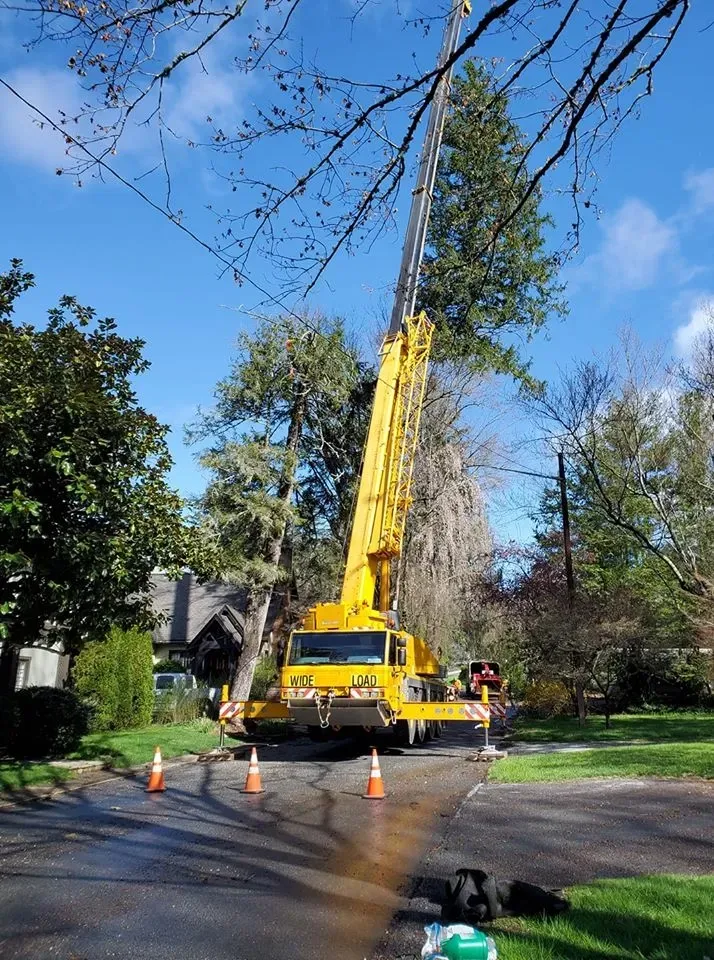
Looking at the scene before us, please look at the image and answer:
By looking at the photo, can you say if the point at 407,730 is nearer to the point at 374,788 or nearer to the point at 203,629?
the point at 374,788

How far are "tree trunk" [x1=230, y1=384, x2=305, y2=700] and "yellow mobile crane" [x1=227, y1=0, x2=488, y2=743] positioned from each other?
5174 mm

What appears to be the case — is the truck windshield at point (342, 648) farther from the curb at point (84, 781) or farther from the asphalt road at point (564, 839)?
the asphalt road at point (564, 839)

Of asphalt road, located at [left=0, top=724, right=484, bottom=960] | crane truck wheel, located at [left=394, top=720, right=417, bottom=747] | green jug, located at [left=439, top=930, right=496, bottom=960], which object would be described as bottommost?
asphalt road, located at [left=0, top=724, right=484, bottom=960]

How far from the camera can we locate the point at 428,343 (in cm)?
2045

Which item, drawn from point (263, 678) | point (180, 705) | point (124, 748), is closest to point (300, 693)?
point (124, 748)

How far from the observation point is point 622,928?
4570 millimetres

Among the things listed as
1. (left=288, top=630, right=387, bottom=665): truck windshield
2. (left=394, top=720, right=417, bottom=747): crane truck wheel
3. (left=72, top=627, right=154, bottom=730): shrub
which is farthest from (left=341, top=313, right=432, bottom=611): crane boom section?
(left=72, top=627, right=154, bottom=730): shrub

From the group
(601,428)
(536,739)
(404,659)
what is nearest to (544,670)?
(536,739)

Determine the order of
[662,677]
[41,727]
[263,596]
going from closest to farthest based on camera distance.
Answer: [41,727] → [263,596] → [662,677]

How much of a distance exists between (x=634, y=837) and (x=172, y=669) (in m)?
30.8

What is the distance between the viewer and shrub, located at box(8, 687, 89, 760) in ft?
50.0

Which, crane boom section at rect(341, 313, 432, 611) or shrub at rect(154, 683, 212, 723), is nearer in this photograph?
crane boom section at rect(341, 313, 432, 611)

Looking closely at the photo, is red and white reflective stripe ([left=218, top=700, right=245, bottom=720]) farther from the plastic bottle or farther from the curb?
the plastic bottle

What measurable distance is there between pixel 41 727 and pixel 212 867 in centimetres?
986
